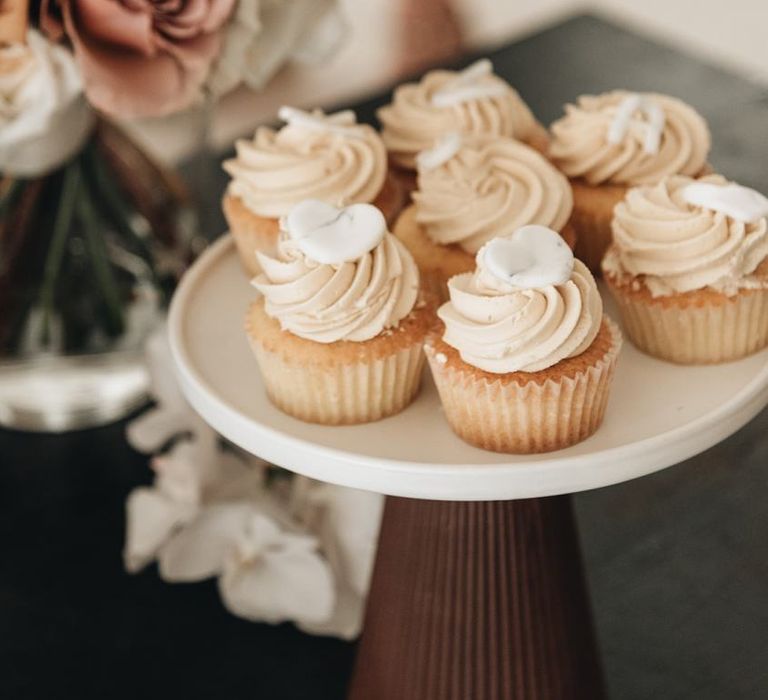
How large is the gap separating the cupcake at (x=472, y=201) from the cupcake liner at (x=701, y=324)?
116 millimetres

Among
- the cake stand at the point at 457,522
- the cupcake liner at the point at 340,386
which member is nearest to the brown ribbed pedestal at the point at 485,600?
the cake stand at the point at 457,522

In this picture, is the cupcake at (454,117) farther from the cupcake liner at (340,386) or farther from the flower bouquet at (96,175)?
the cupcake liner at (340,386)

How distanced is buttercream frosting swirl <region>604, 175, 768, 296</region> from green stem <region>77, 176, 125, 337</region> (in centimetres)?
75

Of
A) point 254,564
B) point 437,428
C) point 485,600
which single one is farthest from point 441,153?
point 254,564

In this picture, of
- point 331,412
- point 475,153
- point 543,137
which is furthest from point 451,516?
point 543,137

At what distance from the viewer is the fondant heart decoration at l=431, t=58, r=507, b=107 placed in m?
1.26

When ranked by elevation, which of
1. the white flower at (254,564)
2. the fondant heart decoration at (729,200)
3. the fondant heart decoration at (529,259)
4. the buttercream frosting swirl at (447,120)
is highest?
the fondant heart decoration at (729,200)

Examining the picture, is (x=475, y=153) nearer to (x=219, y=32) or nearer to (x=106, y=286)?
(x=219, y=32)

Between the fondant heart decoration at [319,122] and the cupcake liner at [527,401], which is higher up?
the fondant heart decoration at [319,122]

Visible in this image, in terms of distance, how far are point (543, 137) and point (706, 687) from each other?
60cm

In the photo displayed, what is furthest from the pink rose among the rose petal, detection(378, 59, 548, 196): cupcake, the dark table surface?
the dark table surface

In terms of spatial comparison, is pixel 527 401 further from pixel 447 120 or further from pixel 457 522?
pixel 447 120

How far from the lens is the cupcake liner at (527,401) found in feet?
3.17

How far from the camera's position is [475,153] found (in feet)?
3.78
